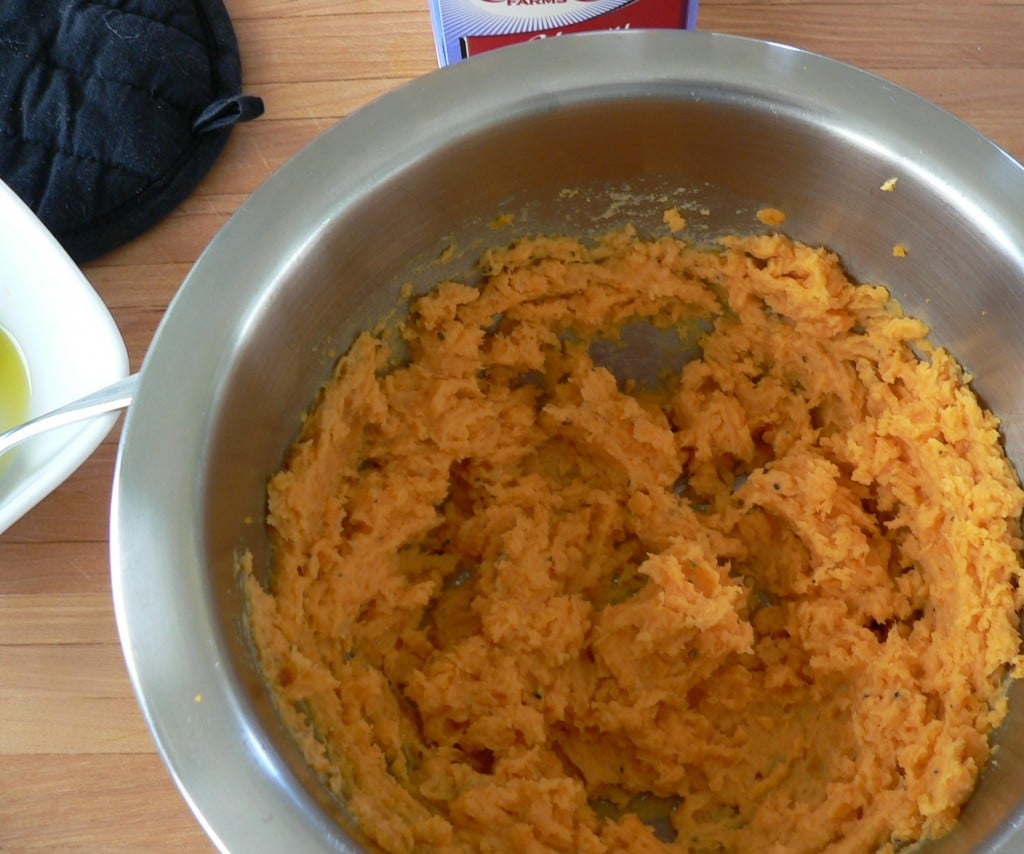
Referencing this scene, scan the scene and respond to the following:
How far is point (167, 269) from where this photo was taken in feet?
4.28

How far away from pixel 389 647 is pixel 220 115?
0.77m

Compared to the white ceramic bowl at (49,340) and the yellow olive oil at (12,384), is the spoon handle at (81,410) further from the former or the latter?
the yellow olive oil at (12,384)

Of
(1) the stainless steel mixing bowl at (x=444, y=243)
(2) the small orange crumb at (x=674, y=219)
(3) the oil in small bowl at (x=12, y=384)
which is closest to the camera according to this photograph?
(1) the stainless steel mixing bowl at (x=444, y=243)

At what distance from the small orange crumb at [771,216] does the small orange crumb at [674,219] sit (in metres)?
0.09

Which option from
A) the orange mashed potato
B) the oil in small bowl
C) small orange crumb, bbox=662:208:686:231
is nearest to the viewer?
the orange mashed potato

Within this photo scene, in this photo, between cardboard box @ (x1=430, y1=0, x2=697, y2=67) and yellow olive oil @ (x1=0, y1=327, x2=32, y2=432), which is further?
yellow olive oil @ (x1=0, y1=327, x2=32, y2=432)

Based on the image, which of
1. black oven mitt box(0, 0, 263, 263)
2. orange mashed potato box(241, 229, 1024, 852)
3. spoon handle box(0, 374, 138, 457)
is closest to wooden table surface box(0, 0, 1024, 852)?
black oven mitt box(0, 0, 263, 263)

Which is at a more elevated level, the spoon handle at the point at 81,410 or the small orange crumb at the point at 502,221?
the small orange crumb at the point at 502,221

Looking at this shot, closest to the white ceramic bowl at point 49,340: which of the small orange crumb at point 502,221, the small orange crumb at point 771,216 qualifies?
the small orange crumb at point 502,221

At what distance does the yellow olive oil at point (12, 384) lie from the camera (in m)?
1.25

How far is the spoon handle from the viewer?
1.02 meters

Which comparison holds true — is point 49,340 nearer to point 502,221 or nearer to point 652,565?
point 502,221

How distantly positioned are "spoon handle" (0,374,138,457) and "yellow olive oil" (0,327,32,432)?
146 mm

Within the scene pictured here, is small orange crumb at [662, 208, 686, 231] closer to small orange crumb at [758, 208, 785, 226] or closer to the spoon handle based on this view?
small orange crumb at [758, 208, 785, 226]
